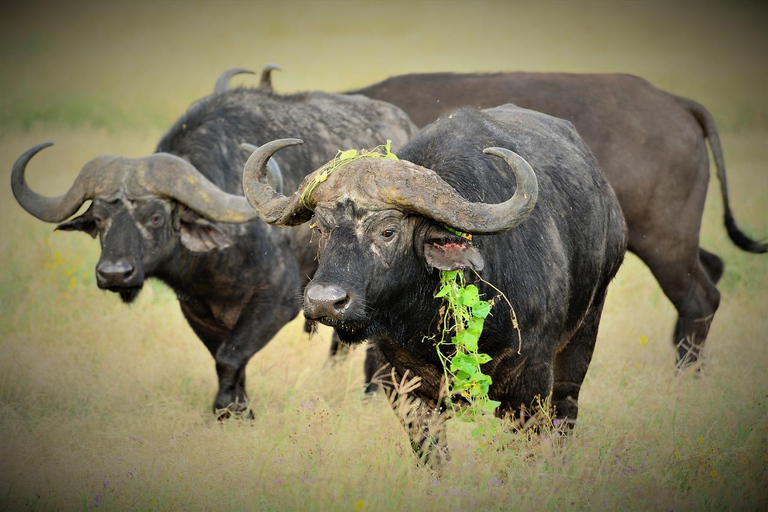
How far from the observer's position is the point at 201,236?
679 cm

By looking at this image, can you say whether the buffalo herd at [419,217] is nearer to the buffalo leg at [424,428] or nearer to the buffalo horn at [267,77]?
the buffalo leg at [424,428]

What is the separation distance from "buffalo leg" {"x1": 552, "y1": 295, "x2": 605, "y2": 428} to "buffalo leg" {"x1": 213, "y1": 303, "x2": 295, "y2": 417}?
7.23 feet

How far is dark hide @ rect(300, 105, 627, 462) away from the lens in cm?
455

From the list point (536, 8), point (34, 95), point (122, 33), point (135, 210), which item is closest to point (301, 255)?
point (135, 210)

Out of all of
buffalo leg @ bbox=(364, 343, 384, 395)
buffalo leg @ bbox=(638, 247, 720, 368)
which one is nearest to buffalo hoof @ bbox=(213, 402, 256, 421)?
buffalo leg @ bbox=(364, 343, 384, 395)

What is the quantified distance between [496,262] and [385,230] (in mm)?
704

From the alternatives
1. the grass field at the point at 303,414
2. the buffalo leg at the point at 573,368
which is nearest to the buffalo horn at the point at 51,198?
the grass field at the point at 303,414

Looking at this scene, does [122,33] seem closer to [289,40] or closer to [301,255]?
[289,40]

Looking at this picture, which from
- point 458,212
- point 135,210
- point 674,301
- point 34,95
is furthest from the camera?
point 34,95

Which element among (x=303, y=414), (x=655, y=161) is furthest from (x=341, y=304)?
(x=655, y=161)

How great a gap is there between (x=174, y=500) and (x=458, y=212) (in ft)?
7.06

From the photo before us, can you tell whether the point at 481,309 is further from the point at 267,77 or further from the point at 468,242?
the point at 267,77

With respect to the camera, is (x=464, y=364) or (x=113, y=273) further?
(x=113, y=273)

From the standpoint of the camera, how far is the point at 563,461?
5.25 m
